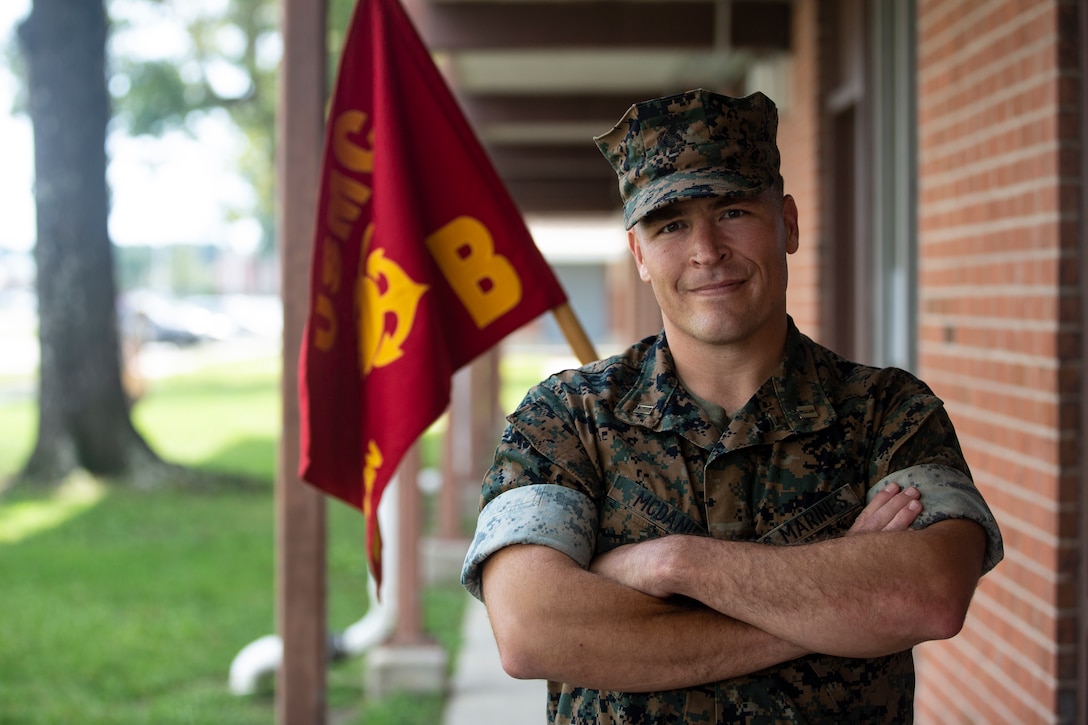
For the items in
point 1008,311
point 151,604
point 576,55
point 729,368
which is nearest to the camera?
point 729,368

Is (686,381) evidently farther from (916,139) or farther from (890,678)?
(916,139)

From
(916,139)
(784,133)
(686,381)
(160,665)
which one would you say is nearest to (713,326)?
(686,381)

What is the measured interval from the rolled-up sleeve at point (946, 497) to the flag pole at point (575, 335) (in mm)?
917

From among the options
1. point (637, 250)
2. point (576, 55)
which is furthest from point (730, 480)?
point (576, 55)

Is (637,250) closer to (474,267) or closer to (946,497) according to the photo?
(946,497)

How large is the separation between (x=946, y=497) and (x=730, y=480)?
0.32 m

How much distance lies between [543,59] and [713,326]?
5505mm

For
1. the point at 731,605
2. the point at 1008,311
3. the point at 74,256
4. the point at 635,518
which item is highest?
the point at 74,256

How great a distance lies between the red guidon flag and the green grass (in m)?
2.87

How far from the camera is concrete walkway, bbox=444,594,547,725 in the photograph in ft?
17.3

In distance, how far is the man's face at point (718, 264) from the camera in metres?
1.80

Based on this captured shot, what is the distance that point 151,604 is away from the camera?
7363mm

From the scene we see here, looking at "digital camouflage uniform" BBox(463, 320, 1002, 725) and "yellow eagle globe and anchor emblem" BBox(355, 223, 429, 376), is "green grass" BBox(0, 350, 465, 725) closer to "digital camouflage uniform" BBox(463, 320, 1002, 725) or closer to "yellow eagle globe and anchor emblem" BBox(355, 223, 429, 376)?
"yellow eagle globe and anchor emblem" BBox(355, 223, 429, 376)

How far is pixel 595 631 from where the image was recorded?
1.68 meters
